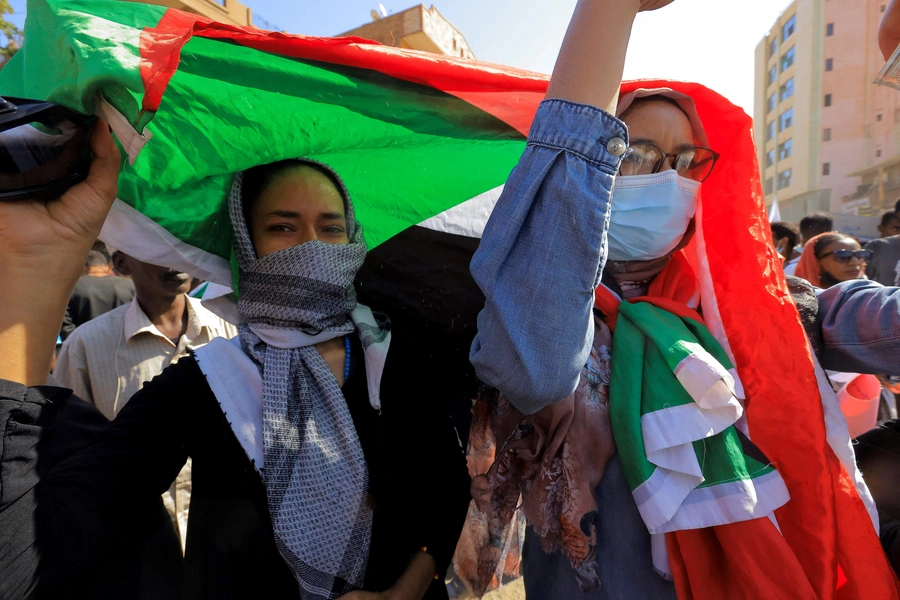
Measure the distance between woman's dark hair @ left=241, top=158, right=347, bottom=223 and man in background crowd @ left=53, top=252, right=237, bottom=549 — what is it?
1.18m

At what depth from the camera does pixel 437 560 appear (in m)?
1.38

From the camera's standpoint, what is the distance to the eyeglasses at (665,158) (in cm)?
132

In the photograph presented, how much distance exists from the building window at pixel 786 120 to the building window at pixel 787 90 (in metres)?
1.12

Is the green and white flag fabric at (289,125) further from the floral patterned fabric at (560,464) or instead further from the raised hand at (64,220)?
the floral patterned fabric at (560,464)

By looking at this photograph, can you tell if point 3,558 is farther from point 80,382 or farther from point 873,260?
point 873,260

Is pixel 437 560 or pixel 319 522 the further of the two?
pixel 437 560

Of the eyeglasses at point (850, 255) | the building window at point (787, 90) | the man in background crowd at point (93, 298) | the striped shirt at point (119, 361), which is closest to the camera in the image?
the striped shirt at point (119, 361)

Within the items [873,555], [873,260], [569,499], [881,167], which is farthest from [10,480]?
[881,167]

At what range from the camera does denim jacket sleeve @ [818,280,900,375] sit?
122 cm

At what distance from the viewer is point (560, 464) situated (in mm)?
1134

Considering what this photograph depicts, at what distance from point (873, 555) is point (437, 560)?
102 centimetres

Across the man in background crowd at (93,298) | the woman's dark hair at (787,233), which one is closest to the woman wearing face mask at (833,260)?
the woman's dark hair at (787,233)

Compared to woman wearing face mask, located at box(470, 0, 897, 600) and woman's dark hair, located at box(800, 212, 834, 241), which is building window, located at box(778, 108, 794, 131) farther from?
woman wearing face mask, located at box(470, 0, 897, 600)

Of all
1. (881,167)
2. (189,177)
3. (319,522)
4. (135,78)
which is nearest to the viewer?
(135,78)
